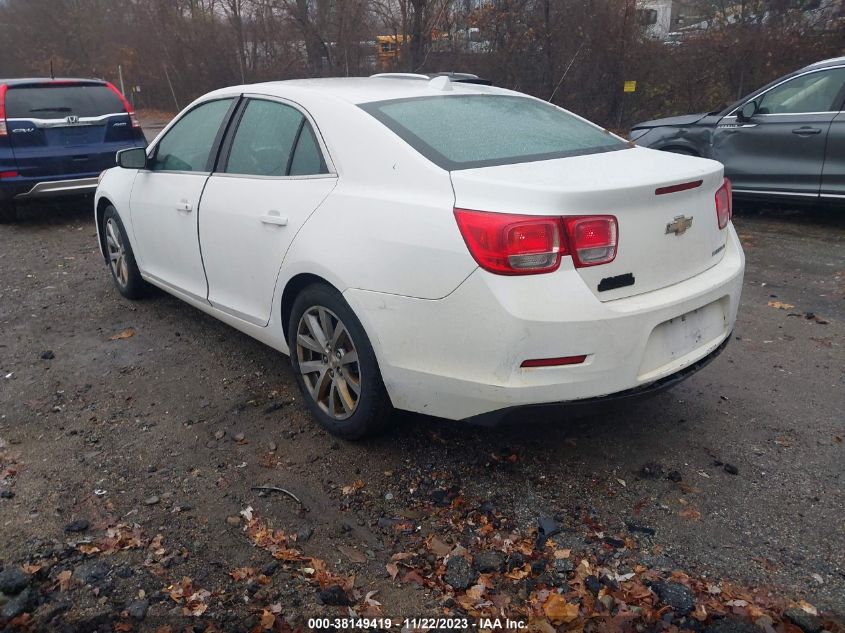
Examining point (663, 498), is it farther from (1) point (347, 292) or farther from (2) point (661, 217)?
(1) point (347, 292)

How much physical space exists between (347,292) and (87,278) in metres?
4.36

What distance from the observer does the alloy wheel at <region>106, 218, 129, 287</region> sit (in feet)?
18.3

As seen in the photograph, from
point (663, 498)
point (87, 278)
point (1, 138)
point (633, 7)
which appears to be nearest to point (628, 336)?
point (663, 498)

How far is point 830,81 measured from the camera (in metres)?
7.37

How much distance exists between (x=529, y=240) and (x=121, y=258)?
13.4 feet

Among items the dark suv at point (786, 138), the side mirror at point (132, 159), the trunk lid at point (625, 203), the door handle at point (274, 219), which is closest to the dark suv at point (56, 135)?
the side mirror at point (132, 159)

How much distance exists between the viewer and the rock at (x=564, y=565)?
2.62 meters

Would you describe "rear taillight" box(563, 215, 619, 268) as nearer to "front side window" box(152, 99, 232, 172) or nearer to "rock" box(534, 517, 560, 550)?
"rock" box(534, 517, 560, 550)

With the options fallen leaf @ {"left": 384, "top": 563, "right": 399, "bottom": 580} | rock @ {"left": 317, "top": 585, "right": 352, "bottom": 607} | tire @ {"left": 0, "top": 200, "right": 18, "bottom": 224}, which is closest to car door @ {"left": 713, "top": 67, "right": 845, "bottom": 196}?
fallen leaf @ {"left": 384, "top": 563, "right": 399, "bottom": 580}

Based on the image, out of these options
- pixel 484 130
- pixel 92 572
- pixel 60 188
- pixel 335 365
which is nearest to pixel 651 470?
pixel 335 365

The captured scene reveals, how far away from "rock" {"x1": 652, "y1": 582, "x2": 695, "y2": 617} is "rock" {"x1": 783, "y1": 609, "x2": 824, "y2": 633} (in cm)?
29

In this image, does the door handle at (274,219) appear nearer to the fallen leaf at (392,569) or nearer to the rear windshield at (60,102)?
the fallen leaf at (392,569)

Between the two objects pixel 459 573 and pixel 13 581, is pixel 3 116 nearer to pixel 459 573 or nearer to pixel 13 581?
pixel 13 581

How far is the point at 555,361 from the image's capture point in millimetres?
2705
